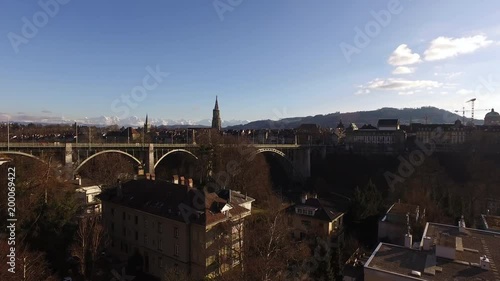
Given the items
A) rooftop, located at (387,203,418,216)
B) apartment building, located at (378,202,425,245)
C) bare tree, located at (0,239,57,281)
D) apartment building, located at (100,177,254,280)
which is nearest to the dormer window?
apartment building, located at (100,177,254,280)

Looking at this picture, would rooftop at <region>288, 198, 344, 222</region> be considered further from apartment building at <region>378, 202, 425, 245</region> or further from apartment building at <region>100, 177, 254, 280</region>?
Result: apartment building at <region>100, 177, 254, 280</region>

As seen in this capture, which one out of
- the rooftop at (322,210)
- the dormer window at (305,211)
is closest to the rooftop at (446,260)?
the rooftop at (322,210)

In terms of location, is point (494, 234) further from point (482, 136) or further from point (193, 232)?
point (482, 136)

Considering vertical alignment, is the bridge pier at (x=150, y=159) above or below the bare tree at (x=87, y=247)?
above

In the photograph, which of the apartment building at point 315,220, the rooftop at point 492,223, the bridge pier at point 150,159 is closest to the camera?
the rooftop at point 492,223

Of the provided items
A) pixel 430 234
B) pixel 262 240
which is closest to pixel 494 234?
pixel 430 234

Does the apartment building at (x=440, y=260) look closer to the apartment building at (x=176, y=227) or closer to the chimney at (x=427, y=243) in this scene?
the chimney at (x=427, y=243)
